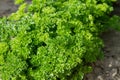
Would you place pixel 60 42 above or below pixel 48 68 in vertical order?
above

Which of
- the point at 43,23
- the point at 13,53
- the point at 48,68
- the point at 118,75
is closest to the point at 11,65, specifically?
the point at 13,53

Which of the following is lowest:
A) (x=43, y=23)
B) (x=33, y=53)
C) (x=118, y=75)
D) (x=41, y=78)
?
(x=118, y=75)

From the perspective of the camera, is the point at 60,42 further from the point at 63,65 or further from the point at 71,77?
the point at 71,77

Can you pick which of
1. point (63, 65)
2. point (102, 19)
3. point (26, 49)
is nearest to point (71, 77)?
point (63, 65)

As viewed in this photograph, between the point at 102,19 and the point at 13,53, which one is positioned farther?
the point at 102,19

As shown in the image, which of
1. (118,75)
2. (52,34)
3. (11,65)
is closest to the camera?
(11,65)

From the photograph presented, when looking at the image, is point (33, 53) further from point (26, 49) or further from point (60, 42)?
point (60, 42)

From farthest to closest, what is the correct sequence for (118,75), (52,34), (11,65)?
Result: (118,75) < (52,34) < (11,65)
